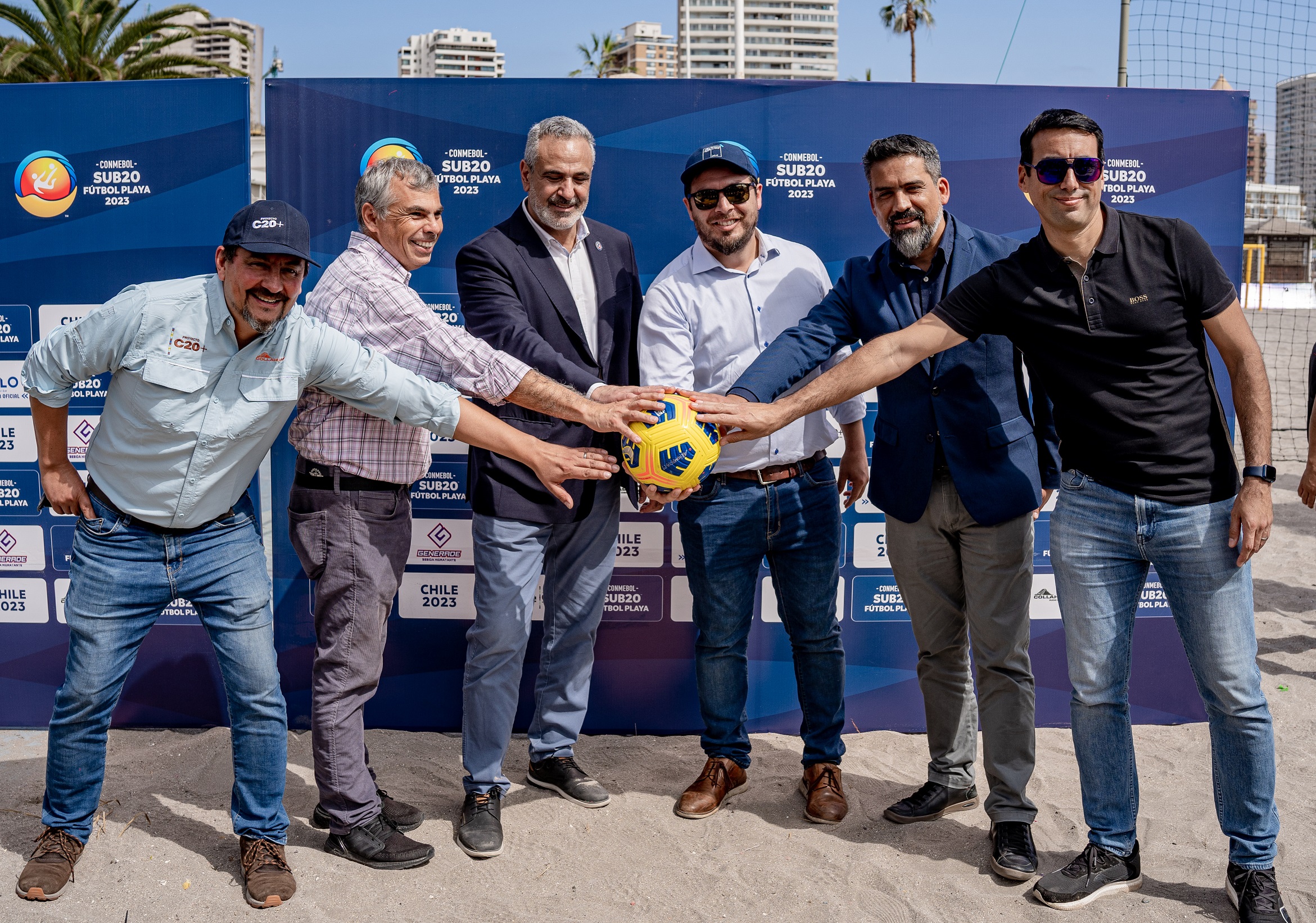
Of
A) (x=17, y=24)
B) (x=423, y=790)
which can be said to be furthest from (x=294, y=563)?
(x=17, y=24)

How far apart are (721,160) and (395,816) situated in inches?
111

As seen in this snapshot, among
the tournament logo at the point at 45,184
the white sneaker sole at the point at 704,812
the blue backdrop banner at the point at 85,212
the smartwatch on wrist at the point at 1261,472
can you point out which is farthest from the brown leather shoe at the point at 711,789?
the tournament logo at the point at 45,184

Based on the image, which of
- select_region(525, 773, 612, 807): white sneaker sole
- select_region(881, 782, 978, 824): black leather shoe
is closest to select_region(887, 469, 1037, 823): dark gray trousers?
select_region(881, 782, 978, 824): black leather shoe

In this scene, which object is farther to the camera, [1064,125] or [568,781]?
[568,781]

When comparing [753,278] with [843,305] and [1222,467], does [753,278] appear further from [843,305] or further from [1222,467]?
[1222,467]

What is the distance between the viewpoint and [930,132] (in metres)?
4.73

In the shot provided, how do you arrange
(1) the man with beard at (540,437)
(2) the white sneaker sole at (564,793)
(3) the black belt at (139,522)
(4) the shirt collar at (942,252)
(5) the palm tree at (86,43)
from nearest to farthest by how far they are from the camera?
(3) the black belt at (139,522), (4) the shirt collar at (942,252), (1) the man with beard at (540,437), (2) the white sneaker sole at (564,793), (5) the palm tree at (86,43)

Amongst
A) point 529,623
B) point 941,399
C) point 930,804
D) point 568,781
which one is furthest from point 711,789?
point 941,399

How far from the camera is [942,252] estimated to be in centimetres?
371

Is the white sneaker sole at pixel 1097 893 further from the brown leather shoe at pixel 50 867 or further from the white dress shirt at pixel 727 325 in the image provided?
the brown leather shoe at pixel 50 867

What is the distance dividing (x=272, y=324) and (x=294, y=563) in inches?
72.2

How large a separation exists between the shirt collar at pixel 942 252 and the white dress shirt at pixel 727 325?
413mm

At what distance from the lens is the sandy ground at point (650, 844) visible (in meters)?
3.39

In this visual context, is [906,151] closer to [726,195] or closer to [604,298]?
[726,195]
